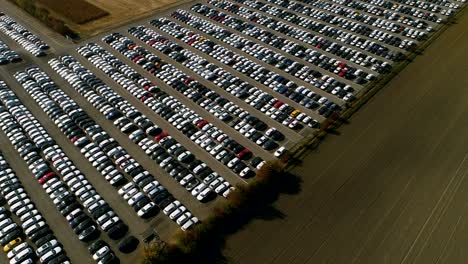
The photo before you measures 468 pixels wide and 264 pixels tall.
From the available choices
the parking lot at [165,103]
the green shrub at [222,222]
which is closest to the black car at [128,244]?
the parking lot at [165,103]

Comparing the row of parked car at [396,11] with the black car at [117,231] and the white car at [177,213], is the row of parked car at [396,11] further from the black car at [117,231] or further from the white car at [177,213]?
the black car at [117,231]

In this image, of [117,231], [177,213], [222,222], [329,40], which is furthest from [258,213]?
[329,40]

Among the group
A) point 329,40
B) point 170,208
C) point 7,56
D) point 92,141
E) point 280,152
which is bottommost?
point 280,152

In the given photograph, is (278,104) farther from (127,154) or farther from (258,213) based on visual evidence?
(127,154)

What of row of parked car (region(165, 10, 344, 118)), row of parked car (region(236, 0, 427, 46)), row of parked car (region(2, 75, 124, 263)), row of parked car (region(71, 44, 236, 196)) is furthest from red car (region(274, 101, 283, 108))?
row of parked car (region(2, 75, 124, 263))

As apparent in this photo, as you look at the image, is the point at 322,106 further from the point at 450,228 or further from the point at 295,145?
the point at 450,228
